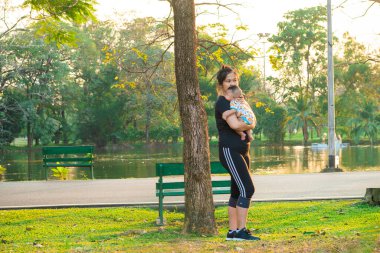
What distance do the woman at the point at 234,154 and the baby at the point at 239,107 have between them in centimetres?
4

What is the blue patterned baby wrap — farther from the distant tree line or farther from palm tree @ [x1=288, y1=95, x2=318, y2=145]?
palm tree @ [x1=288, y1=95, x2=318, y2=145]

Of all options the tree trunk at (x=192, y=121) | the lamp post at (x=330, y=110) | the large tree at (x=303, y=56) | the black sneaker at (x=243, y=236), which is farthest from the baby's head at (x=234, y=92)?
the large tree at (x=303, y=56)

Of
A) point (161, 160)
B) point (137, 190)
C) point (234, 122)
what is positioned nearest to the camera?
point (234, 122)

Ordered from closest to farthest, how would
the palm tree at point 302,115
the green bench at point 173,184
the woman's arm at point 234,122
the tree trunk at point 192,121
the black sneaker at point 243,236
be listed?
1. the woman's arm at point 234,122
2. the black sneaker at point 243,236
3. the tree trunk at point 192,121
4. the green bench at point 173,184
5. the palm tree at point 302,115

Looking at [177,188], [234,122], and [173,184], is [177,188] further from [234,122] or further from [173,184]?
[234,122]

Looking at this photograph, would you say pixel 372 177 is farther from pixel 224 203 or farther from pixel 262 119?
pixel 262 119

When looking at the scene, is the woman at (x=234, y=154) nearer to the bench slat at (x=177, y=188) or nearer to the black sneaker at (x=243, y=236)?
the black sneaker at (x=243, y=236)

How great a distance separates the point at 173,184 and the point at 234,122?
10.2 ft

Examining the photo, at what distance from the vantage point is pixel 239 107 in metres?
7.63

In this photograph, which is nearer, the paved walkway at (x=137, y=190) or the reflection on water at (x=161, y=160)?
the paved walkway at (x=137, y=190)

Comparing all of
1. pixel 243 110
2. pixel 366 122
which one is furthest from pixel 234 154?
pixel 366 122

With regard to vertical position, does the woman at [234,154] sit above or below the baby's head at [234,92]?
below

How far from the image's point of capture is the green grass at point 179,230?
7.21m

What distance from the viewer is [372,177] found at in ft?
56.0
